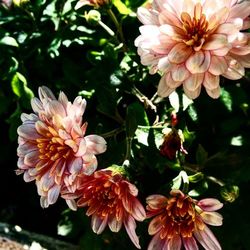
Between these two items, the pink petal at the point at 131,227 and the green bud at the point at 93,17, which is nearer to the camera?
the pink petal at the point at 131,227

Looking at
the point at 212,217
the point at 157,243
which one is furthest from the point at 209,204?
the point at 157,243

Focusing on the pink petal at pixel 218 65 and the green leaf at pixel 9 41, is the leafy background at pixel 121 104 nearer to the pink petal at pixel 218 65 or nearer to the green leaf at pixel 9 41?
the green leaf at pixel 9 41

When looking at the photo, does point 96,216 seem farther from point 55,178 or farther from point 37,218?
point 37,218

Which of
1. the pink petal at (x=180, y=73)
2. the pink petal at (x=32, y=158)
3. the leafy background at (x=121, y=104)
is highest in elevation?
the pink petal at (x=180, y=73)

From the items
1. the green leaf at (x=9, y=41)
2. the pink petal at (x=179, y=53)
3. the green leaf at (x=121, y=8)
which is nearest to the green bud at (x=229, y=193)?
the pink petal at (x=179, y=53)

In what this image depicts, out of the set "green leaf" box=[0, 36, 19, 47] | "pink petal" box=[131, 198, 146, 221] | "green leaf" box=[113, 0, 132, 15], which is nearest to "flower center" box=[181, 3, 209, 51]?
"pink petal" box=[131, 198, 146, 221]

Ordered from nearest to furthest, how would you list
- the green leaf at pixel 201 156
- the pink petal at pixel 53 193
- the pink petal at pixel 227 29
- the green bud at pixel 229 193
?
the pink petal at pixel 227 29
the pink petal at pixel 53 193
the green bud at pixel 229 193
the green leaf at pixel 201 156

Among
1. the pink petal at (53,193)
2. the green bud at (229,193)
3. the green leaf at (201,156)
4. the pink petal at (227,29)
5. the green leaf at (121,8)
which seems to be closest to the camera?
the pink petal at (227,29)

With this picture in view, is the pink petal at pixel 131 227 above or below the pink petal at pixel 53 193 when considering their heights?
below

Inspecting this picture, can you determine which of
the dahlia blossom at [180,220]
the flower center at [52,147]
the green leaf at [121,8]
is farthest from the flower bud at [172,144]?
the green leaf at [121,8]
